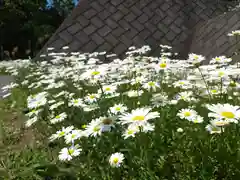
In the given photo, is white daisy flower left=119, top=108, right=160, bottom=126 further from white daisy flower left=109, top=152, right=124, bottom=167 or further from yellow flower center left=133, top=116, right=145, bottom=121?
white daisy flower left=109, top=152, right=124, bottom=167

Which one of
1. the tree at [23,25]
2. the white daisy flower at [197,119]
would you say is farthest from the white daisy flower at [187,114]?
the tree at [23,25]

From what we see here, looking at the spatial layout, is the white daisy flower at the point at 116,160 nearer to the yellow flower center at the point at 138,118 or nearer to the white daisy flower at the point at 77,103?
the yellow flower center at the point at 138,118

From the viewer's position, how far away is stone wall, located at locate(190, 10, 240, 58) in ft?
24.3

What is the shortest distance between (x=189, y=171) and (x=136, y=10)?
811 cm

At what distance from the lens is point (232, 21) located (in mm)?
7660

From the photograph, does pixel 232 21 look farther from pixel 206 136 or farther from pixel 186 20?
pixel 206 136

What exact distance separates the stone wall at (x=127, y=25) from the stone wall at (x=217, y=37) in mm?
567

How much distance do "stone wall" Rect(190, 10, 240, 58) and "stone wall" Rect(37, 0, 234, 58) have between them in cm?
57

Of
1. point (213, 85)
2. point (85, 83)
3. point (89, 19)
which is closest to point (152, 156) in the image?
point (213, 85)

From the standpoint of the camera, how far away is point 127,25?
9.02 metres

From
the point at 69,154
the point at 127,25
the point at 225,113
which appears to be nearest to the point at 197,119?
the point at 225,113

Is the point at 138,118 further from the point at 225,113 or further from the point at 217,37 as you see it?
the point at 217,37

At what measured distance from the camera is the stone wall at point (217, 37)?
7418 mm

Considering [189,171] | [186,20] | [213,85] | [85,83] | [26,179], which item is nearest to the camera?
[189,171]
